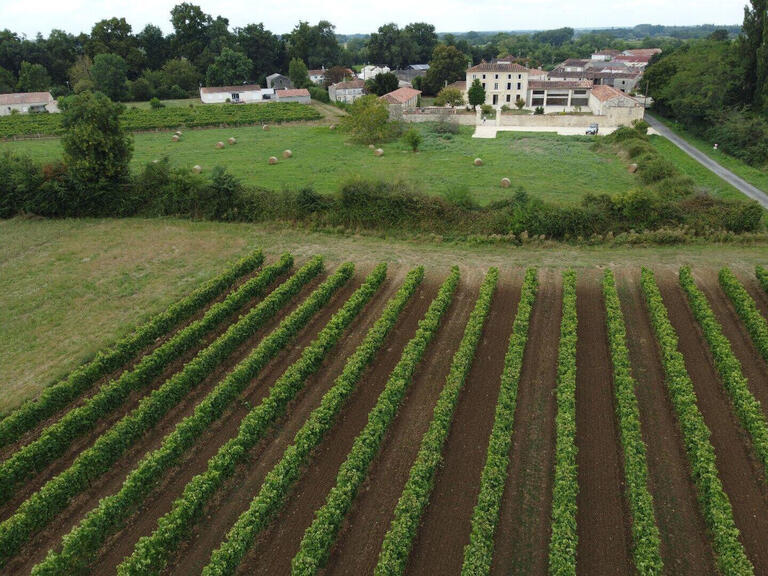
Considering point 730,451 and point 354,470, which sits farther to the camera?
point 730,451

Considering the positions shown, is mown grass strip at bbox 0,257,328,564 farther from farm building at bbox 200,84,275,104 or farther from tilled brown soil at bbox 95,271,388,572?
farm building at bbox 200,84,275,104

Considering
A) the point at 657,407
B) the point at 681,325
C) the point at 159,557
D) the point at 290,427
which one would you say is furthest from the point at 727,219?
the point at 159,557

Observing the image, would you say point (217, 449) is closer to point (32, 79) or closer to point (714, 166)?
point (714, 166)

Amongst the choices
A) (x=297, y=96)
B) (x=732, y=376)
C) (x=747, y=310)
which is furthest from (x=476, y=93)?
(x=732, y=376)

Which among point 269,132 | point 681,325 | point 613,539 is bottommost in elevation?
point 613,539

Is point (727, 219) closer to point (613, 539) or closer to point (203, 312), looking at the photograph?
point (613, 539)

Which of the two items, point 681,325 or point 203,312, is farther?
point 203,312

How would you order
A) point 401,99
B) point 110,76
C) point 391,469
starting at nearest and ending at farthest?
point 391,469
point 401,99
point 110,76
